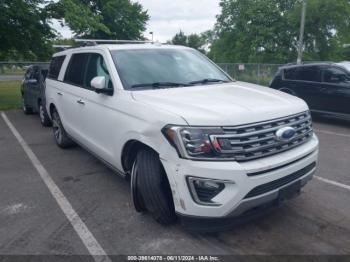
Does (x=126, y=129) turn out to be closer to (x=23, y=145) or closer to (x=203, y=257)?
(x=203, y=257)

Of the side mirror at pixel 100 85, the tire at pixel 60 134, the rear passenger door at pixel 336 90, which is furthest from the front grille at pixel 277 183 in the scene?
the rear passenger door at pixel 336 90

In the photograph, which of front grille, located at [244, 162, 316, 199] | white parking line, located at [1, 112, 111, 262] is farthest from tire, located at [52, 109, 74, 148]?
front grille, located at [244, 162, 316, 199]

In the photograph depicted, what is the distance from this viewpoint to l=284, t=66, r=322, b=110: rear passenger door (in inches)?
401

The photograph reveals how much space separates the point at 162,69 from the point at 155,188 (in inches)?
70.0

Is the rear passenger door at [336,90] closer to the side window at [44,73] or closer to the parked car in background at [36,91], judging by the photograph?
the parked car in background at [36,91]

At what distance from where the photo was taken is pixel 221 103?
3551 millimetres

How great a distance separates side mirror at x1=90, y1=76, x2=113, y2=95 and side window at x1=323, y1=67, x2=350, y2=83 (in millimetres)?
7381

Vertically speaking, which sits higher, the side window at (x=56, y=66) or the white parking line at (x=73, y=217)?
the side window at (x=56, y=66)

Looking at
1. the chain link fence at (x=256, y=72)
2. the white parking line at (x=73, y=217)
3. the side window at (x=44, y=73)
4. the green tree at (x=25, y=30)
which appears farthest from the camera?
the chain link fence at (x=256, y=72)

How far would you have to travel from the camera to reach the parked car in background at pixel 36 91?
9602 mm

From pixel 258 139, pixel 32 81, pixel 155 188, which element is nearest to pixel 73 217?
pixel 155 188

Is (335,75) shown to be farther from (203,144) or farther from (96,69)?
(203,144)

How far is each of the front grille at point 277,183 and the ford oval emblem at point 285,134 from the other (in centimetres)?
37

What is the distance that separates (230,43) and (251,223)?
39391mm
